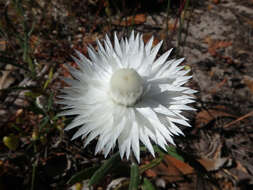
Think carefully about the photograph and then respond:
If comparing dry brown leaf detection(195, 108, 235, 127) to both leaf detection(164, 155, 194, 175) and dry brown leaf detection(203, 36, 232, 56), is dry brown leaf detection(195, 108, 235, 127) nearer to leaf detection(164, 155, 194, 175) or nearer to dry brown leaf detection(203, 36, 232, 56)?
leaf detection(164, 155, 194, 175)

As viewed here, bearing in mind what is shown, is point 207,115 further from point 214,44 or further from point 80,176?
point 80,176

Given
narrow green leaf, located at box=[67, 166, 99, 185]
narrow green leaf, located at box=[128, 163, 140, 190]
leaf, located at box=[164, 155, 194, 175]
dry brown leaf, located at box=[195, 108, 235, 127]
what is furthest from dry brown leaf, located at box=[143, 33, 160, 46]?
narrow green leaf, located at box=[67, 166, 99, 185]

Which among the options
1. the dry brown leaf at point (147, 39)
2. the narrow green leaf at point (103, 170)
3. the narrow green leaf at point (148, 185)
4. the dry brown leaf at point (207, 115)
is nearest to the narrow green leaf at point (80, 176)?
the narrow green leaf at point (103, 170)

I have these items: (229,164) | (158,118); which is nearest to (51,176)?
(158,118)

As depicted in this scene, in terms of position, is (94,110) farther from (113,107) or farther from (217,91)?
(217,91)

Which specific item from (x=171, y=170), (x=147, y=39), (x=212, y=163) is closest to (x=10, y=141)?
(x=171, y=170)
